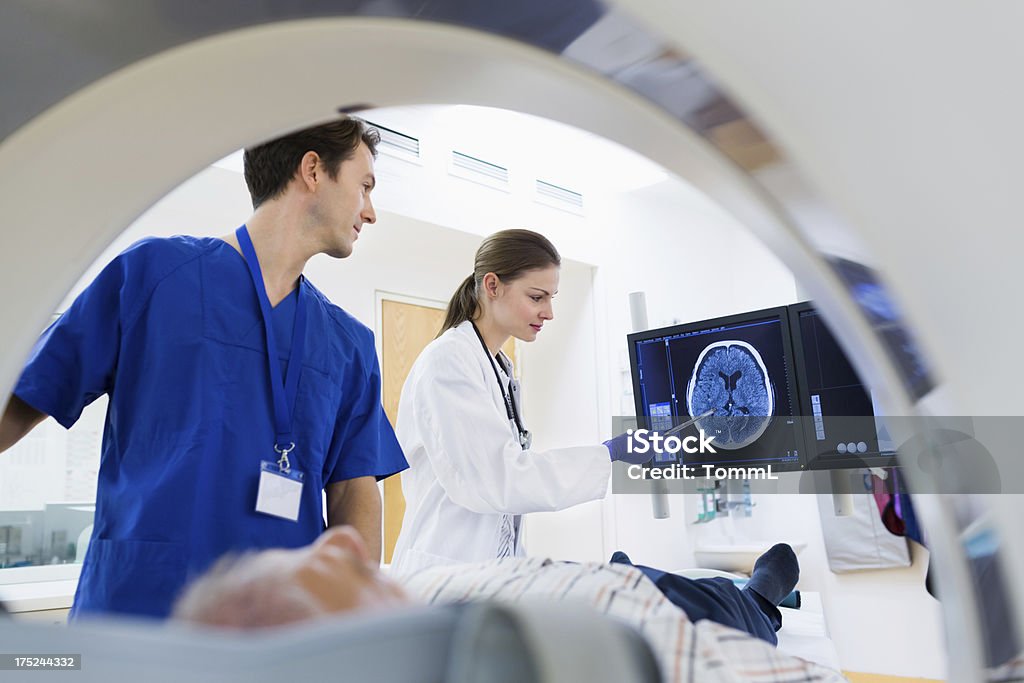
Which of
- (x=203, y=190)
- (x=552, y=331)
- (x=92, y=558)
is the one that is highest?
(x=203, y=190)

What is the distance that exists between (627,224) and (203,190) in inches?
93.2

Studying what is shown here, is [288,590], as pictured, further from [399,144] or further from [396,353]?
[396,353]

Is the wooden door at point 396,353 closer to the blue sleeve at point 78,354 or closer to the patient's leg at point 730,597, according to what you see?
the patient's leg at point 730,597

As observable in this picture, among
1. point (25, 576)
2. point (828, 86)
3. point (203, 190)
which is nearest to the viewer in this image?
point (828, 86)

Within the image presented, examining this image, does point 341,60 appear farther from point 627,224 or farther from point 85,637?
point 627,224

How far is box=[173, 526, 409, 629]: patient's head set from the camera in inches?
24.2

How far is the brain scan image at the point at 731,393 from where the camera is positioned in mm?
2145

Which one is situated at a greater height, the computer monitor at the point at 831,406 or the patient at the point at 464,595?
the computer monitor at the point at 831,406

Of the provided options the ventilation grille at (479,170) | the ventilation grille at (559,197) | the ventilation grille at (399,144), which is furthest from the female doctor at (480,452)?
the ventilation grille at (559,197)

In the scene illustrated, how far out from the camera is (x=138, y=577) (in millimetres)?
1031

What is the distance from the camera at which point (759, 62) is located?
0.35 m

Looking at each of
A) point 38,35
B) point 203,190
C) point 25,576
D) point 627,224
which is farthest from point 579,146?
point 38,35

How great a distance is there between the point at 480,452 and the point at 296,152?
755mm

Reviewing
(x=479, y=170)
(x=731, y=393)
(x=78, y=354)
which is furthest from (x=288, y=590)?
(x=479, y=170)
